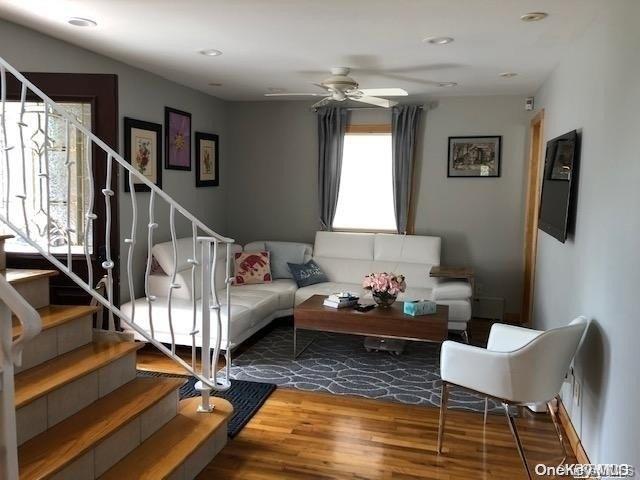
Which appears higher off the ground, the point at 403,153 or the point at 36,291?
the point at 403,153

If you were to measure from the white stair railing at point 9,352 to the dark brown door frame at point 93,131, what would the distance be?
2070 millimetres

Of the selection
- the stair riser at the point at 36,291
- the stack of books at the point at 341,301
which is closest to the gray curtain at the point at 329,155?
the stack of books at the point at 341,301

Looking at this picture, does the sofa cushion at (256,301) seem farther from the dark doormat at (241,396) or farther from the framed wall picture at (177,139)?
the framed wall picture at (177,139)

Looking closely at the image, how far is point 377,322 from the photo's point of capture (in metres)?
4.35

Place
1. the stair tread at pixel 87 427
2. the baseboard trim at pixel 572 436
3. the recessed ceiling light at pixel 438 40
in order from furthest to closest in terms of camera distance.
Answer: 1. the recessed ceiling light at pixel 438 40
2. the baseboard trim at pixel 572 436
3. the stair tread at pixel 87 427

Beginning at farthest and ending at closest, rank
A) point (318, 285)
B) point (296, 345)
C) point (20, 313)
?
1. point (318, 285)
2. point (296, 345)
3. point (20, 313)

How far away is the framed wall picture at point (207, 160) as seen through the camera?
6.04 meters

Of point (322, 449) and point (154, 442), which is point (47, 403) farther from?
point (322, 449)

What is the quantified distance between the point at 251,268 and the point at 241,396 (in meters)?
2.20

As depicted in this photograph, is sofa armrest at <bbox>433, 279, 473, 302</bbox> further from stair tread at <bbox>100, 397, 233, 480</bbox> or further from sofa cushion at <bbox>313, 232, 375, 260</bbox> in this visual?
stair tread at <bbox>100, 397, 233, 480</bbox>

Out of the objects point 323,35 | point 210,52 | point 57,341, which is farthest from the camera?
point 210,52

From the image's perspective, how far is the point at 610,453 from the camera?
246 cm

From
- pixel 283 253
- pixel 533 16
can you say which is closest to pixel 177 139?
Result: pixel 283 253

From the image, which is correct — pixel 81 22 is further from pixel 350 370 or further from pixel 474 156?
pixel 474 156
